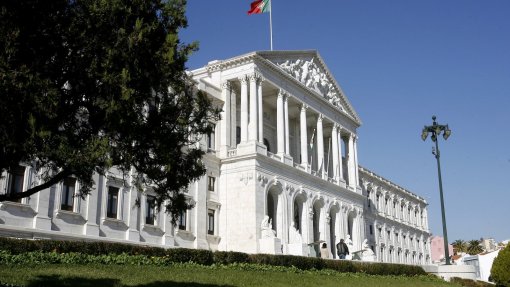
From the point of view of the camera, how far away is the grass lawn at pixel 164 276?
17833 millimetres

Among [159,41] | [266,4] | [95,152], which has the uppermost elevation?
[266,4]

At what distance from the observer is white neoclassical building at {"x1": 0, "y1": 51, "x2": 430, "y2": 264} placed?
32375 millimetres

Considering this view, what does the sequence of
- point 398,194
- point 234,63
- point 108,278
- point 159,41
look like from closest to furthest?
point 159,41 < point 108,278 < point 234,63 < point 398,194

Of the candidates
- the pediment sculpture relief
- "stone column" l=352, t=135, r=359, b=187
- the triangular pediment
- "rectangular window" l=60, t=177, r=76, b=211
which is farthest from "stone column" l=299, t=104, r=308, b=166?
"rectangular window" l=60, t=177, r=76, b=211

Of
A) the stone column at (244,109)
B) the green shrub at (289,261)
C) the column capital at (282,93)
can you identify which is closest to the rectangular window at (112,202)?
the green shrub at (289,261)

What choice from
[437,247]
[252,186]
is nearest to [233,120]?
[252,186]

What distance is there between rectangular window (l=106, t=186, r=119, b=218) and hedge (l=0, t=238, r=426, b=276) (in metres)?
10.7

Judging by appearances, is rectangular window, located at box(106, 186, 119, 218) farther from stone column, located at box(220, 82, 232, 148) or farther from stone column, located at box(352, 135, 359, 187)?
stone column, located at box(352, 135, 359, 187)

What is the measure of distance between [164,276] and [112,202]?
1558cm

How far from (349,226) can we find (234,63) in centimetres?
2417

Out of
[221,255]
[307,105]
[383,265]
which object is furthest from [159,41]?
[307,105]

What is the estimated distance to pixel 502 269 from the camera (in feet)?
99.5

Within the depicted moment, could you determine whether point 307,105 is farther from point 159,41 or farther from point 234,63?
point 159,41

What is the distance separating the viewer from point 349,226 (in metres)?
60.6
